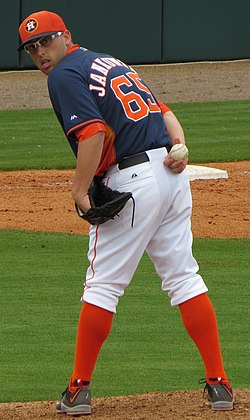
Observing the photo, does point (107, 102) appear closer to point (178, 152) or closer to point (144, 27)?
point (178, 152)

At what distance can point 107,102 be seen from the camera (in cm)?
482

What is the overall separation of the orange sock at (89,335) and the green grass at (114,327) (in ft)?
1.73

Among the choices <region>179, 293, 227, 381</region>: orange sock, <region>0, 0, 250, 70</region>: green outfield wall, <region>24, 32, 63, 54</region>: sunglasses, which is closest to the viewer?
<region>24, 32, 63, 54</region>: sunglasses

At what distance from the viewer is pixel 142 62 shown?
2475 cm

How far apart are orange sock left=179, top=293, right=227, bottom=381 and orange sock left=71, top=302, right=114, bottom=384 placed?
0.34 meters

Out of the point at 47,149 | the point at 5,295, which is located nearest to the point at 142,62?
the point at 47,149

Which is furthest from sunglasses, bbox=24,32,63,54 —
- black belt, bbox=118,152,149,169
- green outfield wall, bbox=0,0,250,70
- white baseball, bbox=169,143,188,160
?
green outfield wall, bbox=0,0,250,70

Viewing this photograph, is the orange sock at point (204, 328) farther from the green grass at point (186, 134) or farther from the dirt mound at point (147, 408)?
the green grass at point (186, 134)

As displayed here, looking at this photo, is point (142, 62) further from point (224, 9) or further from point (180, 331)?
point (180, 331)

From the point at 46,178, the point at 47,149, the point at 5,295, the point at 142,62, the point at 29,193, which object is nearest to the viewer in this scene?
the point at 5,295

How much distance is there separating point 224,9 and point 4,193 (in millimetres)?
13801

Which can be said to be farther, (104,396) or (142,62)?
(142,62)

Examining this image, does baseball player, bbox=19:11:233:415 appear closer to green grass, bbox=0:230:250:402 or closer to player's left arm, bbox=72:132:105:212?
player's left arm, bbox=72:132:105:212

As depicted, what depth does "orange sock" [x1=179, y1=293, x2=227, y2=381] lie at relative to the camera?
4.93 metres
